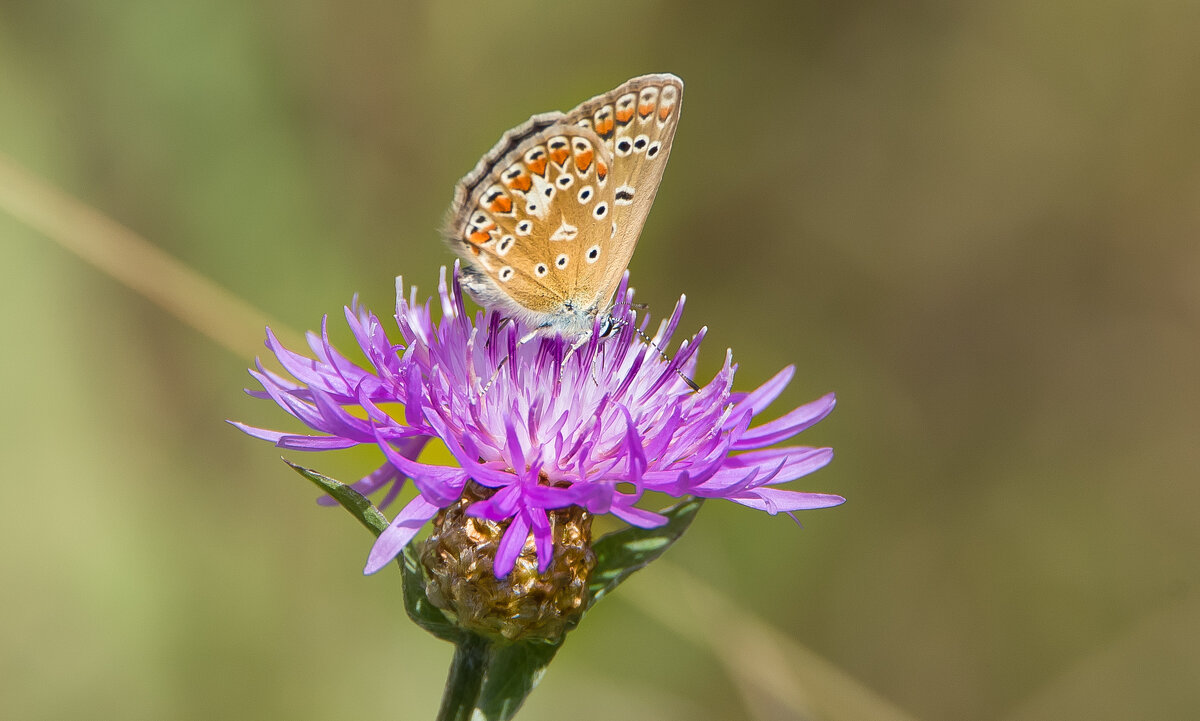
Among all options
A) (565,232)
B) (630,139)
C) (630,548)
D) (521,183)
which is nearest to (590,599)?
(630,548)

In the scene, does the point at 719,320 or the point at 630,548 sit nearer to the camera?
the point at 630,548

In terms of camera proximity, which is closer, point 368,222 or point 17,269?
point 17,269

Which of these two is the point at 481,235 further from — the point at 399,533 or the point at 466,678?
the point at 466,678

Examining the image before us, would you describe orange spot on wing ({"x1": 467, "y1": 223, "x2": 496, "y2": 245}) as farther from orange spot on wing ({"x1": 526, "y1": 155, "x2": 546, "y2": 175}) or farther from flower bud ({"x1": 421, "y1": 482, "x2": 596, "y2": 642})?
flower bud ({"x1": 421, "y1": 482, "x2": 596, "y2": 642})

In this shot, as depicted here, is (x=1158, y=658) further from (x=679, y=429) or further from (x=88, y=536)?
(x=88, y=536)

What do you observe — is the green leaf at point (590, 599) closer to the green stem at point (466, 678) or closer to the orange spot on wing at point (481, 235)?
the green stem at point (466, 678)

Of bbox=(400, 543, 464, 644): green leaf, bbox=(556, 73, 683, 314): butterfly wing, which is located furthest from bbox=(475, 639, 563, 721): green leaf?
bbox=(556, 73, 683, 314): butterfly wing

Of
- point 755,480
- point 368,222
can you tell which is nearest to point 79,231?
point 368,222
